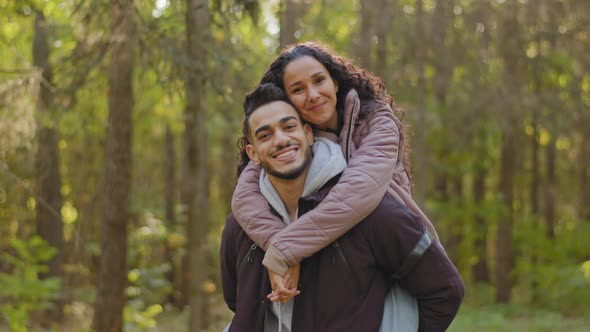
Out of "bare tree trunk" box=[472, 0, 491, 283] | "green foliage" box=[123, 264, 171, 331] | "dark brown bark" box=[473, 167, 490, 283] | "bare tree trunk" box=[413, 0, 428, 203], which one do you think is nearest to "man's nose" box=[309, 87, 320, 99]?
"green foliage" box=[123, 264, 171, 331]

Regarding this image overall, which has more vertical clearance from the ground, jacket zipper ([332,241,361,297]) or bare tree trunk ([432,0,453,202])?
bare tree trunk ([432,0,453,202])

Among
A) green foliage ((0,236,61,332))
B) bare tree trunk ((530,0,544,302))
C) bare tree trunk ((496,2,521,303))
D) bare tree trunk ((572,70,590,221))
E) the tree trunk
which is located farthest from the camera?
bare tree trunk ((572,70,590,221))

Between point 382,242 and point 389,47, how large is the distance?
547 inches

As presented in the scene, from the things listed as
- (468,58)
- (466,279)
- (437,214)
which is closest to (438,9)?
(468,58)

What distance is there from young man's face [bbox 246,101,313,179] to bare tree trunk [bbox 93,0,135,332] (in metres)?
5.84

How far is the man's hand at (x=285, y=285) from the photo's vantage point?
263 cm

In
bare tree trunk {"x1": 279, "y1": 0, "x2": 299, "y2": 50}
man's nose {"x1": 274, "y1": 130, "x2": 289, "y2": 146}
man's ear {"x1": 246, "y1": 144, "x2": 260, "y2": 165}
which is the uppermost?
bare tree trunk {"x1": 279, "y1": 0, "x2": 299, "y2": 50}

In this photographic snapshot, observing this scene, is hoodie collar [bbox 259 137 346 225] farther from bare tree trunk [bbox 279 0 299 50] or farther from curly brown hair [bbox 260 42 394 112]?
bare tree trunk [bbox 279 0 299 50]

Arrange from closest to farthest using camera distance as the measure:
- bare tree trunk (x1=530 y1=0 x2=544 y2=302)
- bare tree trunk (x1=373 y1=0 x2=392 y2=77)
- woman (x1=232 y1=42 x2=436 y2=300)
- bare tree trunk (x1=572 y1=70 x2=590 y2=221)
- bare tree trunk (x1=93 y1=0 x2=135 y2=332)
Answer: woman (x1=232 y1=42 x2=436 y2=300)
bare tree trunk (x1=93 y1=0 x2=135 y2=332)
bare tree trunk (x1=373 y1=0 x2=392 y2=77)
bare tree trunk (x1=530 y1=0 x2=544 y2=302)
bare tree trunk (x1=572 y1=70 x2=590 y2=221)

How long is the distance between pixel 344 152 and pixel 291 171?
0.89ft

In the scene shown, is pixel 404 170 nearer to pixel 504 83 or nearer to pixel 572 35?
pixel 504 83

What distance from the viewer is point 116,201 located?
333 inches

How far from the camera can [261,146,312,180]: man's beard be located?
8.96 ft

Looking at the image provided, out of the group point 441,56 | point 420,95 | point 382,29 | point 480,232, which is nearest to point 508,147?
point 480,232
